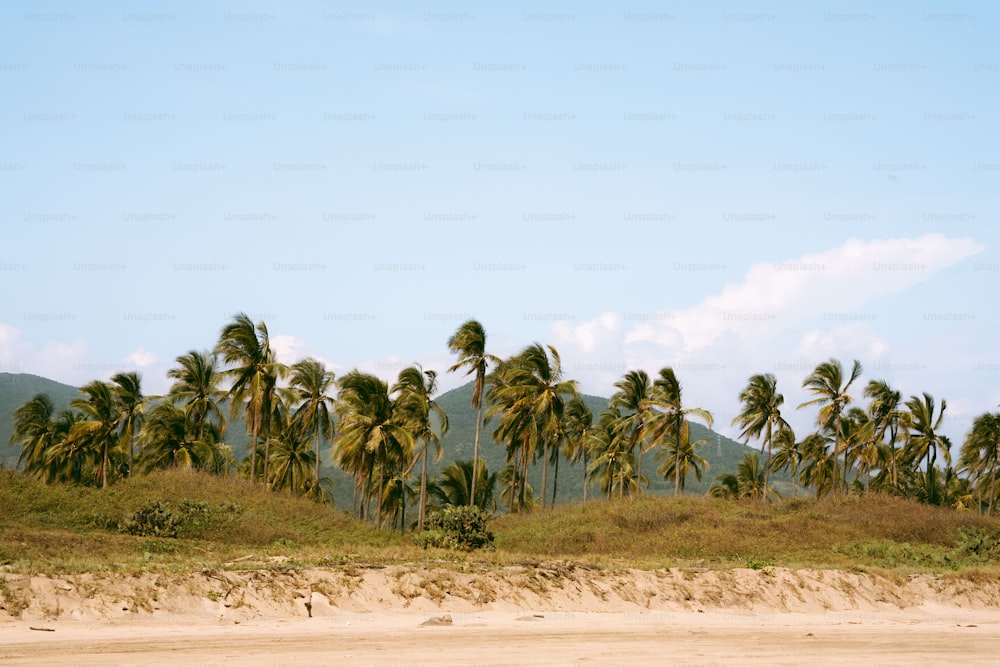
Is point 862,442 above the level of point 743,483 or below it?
above

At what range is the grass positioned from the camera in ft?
86.9

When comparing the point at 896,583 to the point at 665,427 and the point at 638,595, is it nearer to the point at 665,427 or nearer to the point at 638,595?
the point at 638,595

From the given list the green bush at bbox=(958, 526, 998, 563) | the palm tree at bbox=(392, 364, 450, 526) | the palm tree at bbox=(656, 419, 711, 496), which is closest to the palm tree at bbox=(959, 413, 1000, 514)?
the palm tree at bbox=(656, 419, 711, 496)

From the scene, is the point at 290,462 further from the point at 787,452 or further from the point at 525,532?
the point at 787,452

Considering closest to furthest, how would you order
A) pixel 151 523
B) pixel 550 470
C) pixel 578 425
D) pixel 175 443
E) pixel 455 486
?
pixel 151 523 → pixel 175 443 → pixel 455 486 → pixel 578 425 → pixel 550 470

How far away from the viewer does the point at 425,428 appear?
46.7m

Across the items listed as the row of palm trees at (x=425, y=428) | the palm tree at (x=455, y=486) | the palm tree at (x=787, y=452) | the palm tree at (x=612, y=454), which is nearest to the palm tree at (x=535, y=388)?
the row of palm trees at (x=425, y=428)

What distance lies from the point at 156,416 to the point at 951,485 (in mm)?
68657

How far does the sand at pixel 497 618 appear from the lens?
47.2ft

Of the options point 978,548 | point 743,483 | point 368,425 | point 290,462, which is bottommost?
point 978,548

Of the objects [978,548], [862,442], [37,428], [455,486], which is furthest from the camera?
[37,428]

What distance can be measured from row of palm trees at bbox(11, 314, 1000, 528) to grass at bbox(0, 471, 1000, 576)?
19.3 feet

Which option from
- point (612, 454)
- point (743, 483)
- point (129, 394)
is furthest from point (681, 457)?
point (129, 394)

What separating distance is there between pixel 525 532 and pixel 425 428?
10.1 meters
